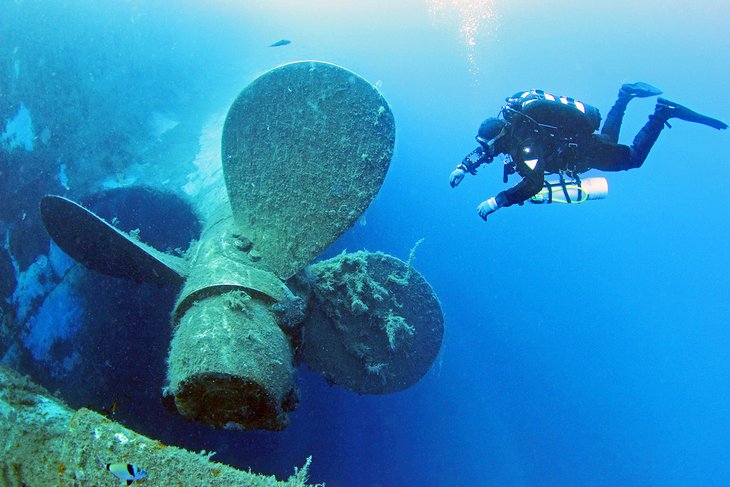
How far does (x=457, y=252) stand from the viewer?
45.1 ft

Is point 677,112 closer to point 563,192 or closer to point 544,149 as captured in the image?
point 563,192

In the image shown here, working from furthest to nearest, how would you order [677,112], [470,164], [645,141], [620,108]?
[620,108], [677,112], [645,141], [470,164]

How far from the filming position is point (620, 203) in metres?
23.0

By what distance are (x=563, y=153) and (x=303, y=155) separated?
12.0 ft

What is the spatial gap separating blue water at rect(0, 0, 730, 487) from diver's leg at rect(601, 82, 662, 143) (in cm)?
560

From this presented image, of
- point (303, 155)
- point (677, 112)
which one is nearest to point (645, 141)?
point (677, 112)

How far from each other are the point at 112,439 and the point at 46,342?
468 centimetres

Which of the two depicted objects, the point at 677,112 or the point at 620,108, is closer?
the point at 677,112

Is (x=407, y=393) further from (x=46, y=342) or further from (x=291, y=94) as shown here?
(x=291, y=94)

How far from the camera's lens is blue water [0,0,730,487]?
23.6 ft

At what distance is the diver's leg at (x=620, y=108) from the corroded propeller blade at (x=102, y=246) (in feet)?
20.6

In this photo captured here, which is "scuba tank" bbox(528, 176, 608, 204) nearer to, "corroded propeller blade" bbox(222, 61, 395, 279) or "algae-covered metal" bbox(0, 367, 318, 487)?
"corroded propeller blade" bbox(222, 61, 395, 279)

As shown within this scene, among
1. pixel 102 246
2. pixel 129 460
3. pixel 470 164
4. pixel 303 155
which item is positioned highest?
pixel 303 155

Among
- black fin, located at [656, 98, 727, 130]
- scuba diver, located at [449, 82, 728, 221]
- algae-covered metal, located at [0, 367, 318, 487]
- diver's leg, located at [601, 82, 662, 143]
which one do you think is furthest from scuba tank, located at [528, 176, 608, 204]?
algae-covered metal, located at [0, 367, 318, 487]
